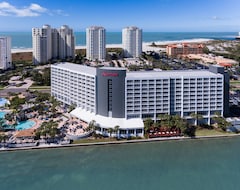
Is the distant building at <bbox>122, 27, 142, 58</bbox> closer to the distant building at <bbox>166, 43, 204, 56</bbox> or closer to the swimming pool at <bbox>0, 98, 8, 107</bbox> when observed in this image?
the distant building at <bbox>166, 43, 204, 56</bbox>

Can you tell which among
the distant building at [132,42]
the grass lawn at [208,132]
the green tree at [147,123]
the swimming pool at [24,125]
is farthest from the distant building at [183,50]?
the swimming pool at [24,125]

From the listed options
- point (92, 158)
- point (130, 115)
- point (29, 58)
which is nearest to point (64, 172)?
point (92, 158)

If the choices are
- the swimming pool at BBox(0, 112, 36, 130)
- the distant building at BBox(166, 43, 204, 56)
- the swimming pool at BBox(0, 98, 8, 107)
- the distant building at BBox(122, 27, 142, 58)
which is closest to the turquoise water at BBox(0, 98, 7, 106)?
the swimming pool at BBox(0, 98, 8, 107)

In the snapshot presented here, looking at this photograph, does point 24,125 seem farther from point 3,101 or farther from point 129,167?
Result: point 129,167

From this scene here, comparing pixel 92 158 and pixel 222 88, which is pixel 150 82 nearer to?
pixel 222 88

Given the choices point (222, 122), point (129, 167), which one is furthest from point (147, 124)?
point (222, 122)
